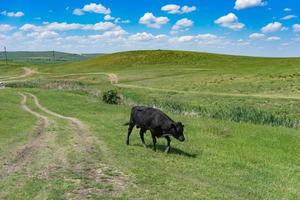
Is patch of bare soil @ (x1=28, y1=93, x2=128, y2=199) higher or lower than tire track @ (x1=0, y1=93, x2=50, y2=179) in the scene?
higher

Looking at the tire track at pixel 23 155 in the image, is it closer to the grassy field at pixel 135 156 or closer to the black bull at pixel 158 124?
the grassy field at pixel 135 156

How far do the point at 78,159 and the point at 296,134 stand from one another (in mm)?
16068

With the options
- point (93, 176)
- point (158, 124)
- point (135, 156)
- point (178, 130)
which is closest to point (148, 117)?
point (158, 124)

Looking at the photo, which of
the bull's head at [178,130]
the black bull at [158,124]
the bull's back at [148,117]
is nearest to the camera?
the bull's head at [178,130]

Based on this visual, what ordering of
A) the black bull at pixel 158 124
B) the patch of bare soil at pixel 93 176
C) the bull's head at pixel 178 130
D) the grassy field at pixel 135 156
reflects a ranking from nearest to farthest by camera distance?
the patch of bare soil at pixel 93 176, the grassy field at pixel 135 156, the bull's head at pixel 178 130, the black bull at pixel 158 124

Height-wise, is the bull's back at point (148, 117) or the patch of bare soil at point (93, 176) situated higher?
the bull's back at point (148, 117)

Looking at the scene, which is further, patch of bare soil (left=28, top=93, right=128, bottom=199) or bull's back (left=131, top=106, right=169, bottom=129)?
bull's back (left=131, top=106, right=169, bottom=129)

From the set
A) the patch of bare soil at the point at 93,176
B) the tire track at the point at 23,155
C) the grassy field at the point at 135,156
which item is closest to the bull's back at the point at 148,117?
the grassy field at the point at 135,156

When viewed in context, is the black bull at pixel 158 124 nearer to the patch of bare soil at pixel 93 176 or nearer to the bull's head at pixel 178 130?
the bull's head at pixel 178 130

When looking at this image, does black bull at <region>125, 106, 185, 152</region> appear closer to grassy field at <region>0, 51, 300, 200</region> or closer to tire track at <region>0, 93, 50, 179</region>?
grassy field at <region>0, 51, 300, 200</region>

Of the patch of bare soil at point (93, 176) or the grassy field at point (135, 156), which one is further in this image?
the grassy field at point (135, 156)

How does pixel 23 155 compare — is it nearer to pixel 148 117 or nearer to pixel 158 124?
pixel 148 117

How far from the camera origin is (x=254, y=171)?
18859 mm

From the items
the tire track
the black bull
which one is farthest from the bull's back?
the tire track
